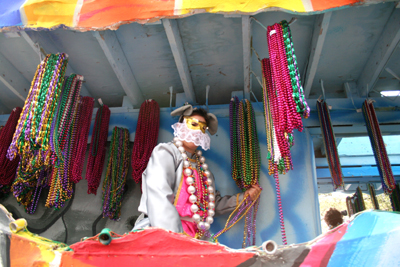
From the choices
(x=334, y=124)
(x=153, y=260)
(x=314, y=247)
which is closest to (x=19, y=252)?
(x=153, y=260)

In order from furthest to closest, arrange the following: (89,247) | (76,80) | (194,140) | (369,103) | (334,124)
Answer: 1. (334,124)
2. (369,103)
3. (76,80)
4. (194,140)
5. (89,247)

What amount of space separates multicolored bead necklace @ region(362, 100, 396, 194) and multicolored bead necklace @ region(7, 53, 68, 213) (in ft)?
9.85

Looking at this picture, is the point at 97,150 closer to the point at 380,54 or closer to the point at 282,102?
the point at 282,102

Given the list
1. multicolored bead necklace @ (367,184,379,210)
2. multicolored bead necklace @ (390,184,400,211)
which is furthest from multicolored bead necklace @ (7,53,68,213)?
multicolored bead necklace @ (367,184,379,210)

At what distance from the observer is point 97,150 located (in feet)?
11.0

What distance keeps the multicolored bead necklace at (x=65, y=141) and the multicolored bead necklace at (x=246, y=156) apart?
157 centimetres

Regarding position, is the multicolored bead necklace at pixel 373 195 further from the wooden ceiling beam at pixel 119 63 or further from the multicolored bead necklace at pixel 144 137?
the wooden ceiling beam at pixel 119 63

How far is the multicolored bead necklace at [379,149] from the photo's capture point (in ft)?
9.98

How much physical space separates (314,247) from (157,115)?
2.44 meters

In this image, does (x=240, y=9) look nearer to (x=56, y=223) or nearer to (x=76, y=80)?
(x=76, y=80)

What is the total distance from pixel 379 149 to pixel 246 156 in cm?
136

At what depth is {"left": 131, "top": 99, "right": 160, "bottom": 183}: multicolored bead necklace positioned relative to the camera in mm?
3100

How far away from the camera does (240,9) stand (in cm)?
227

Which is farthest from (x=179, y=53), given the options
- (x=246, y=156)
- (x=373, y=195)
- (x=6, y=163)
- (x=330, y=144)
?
(x=373, y=195)
